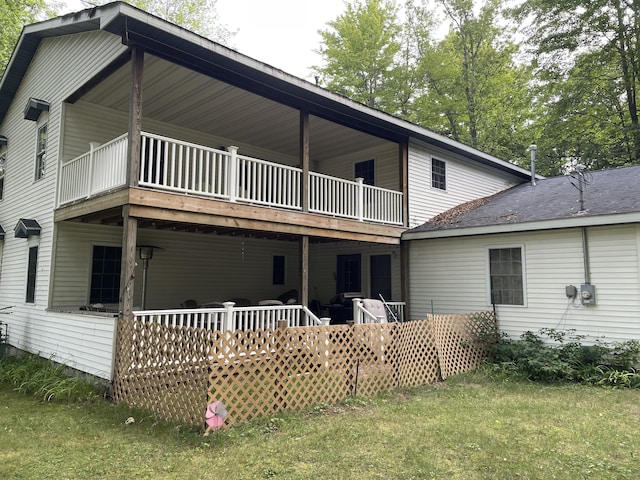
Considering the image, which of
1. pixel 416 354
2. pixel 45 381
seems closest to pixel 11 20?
pixel 45 381

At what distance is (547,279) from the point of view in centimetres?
920

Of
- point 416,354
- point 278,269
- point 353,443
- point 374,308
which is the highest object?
point 278,269

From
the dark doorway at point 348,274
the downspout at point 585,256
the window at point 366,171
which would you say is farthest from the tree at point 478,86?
the downspout at point 585,256

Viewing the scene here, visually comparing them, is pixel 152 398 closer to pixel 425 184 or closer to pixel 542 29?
pixel 425 184

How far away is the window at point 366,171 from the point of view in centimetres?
1305

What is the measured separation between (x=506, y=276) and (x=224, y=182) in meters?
6.52

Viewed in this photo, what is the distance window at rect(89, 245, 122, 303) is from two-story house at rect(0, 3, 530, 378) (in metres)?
0.03

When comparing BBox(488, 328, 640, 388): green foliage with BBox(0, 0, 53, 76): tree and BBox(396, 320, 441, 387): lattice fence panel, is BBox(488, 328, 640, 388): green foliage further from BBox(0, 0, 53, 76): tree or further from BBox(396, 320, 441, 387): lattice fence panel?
BBox(0, 0, 53, 76): tree

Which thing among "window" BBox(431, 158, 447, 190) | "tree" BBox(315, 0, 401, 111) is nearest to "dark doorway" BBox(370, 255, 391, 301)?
"window" BBox(431, 158, 447, 190)

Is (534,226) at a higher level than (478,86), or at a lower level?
lower

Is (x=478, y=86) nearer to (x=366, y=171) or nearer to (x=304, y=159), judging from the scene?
(x=366, y=171)

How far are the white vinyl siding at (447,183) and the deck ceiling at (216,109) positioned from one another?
1.24 m

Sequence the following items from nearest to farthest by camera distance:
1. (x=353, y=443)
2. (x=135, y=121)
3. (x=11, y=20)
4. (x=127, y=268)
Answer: (x=353, y=443) < (x=127, y=268) < (x=135, y=121) < (x=11, y=20)

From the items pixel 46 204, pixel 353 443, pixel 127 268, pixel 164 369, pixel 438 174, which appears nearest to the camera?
pixel 353 443
